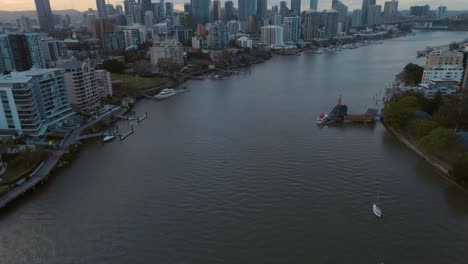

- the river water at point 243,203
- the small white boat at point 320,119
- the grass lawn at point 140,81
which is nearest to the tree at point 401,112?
the river water at point 243,203

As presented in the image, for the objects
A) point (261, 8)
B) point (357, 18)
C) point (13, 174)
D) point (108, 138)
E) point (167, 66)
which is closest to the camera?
point (13, 174)

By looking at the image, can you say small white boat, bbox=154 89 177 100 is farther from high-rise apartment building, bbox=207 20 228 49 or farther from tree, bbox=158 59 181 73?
high-rise apartment building, bbox=207 20 228 49

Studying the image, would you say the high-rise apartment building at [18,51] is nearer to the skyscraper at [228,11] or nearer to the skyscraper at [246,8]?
the skyscraper at [228,11]

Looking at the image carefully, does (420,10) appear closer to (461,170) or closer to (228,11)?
(228,11)

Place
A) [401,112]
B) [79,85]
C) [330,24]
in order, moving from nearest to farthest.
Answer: [401,112] < [79,85] < [330,24]

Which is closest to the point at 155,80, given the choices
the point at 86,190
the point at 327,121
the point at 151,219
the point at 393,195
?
the point at 327,121

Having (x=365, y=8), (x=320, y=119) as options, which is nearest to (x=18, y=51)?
(x=320, y=119)
